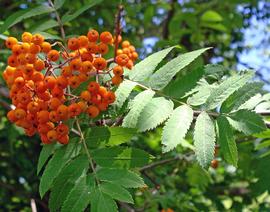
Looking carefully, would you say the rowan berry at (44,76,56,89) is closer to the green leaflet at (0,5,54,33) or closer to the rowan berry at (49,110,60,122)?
the rowan berry at (49,110,60,122)

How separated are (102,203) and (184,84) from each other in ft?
2.13

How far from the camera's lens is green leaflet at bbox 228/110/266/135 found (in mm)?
1828

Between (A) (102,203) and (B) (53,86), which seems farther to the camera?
(B) (53,86)

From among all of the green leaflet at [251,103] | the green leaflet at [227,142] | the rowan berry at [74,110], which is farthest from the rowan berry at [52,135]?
the green leaflet at [251,103]

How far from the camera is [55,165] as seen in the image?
1896 millimetres

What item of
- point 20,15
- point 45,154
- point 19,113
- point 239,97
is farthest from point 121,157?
point 20,15

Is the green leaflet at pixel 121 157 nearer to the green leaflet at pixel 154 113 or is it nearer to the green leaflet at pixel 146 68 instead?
the green leaflet at pixel 154 113

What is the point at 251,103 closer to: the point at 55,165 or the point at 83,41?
the point at 83,41

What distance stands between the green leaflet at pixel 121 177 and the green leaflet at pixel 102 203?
79 millimetres

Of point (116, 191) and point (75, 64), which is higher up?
point (75, 64)

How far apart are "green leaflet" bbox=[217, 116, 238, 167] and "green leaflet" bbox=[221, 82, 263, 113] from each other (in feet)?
0.29

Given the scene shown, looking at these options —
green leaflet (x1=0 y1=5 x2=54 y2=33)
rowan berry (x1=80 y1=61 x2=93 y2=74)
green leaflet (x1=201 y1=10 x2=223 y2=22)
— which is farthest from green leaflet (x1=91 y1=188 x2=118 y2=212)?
green leaflet (x1=201 y1=10 x2=223 y2=22)

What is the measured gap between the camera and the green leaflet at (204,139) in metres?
1.76

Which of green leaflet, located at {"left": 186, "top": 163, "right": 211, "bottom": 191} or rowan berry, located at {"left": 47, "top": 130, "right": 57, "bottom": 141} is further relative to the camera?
green leaflet, located at {"left": 186, "top": 163, "right": 211, "bottom": 191}
